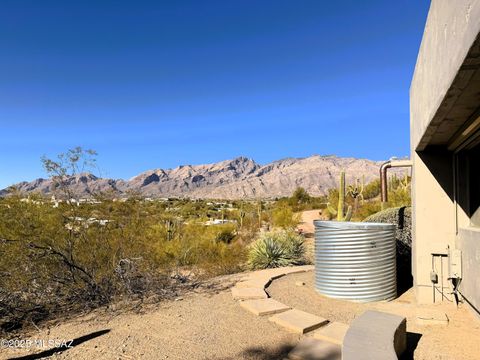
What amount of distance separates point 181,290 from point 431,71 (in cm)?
537

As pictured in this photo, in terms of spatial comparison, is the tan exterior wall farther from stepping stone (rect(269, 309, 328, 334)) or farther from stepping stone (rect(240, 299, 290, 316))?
stepping stone (rect(240, 299, 290, 316))

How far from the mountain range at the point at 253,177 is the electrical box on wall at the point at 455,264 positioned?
290 ft

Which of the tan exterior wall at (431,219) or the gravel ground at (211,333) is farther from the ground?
the tan exterior wall at (431,219)

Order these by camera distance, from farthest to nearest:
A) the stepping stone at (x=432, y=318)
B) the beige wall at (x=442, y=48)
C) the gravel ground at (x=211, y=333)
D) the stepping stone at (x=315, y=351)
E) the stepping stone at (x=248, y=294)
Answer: the stepping stone at (x=248, y=294)
the stepping stone at (x=432, y=318)
the gravel ground at (x=211, y=333)
the stepping stone at (x=315, y=351)
the beige wall at (x=442, y=48)

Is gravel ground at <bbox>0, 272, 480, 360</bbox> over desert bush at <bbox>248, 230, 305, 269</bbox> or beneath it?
beneath

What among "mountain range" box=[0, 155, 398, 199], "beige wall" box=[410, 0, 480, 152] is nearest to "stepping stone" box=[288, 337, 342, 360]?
"beige wall" box=[410, 0, 480, 152]

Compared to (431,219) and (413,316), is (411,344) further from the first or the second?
(431,219)

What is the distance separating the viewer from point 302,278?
27.8 ft

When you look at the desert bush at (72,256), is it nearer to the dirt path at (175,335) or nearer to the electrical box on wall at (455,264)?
the dirt path at (175,335)

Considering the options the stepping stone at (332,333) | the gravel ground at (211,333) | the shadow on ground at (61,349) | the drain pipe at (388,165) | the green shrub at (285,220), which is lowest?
the shadow on ground at (61,349)

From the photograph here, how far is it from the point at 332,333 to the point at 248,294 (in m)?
2.14

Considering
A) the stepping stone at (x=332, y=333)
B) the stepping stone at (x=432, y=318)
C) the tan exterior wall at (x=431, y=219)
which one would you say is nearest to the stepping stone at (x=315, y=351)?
the stepping stone at (x=332, y=333)

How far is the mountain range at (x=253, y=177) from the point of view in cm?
12006

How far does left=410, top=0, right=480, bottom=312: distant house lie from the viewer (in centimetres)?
385
